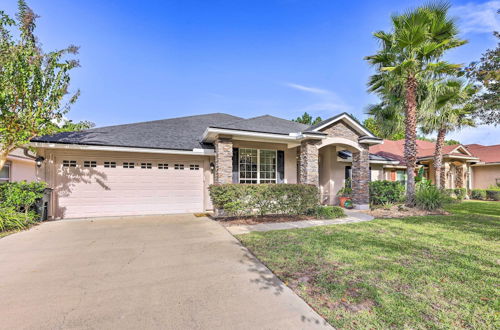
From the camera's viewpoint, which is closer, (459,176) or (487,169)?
(459,176)

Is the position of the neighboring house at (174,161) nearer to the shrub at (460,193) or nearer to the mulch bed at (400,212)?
the mulch bed at (400,212)

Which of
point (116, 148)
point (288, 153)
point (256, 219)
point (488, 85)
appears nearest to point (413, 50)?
point (488, 85)

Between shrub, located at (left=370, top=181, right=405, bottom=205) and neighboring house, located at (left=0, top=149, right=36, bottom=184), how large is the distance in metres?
17.6

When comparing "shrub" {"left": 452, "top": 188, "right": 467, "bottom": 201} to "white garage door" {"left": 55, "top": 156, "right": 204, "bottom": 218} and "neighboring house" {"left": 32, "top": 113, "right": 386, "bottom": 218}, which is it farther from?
"white garage door" {"left": 55, "top": 156, "right": 204, "bottom": 218}

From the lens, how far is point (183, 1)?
10.2 m

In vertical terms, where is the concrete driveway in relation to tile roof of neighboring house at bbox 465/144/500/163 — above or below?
below

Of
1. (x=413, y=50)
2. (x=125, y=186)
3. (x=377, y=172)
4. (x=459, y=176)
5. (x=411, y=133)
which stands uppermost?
(x=413, y=50)

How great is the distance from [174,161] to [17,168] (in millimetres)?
10936

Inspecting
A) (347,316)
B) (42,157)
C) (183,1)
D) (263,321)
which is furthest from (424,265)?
(183,1)

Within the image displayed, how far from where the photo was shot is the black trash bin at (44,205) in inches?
306

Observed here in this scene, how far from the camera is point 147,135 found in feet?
34.1

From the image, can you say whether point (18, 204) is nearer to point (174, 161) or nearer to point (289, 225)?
point (174, 161)

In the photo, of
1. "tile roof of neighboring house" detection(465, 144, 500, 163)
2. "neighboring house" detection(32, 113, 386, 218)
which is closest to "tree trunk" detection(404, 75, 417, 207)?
"neighboring house" detection(32, 113, 386, 218)

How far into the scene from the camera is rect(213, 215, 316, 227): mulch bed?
7854 mm
